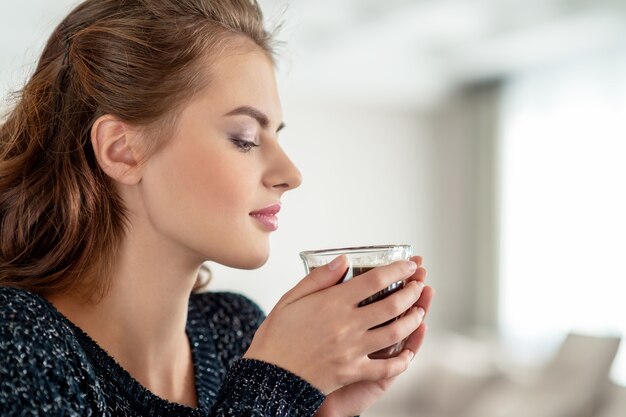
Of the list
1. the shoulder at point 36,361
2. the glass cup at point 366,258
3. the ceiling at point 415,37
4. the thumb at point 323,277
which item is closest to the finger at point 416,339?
the glass cup at point 366,258

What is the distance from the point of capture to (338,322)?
115cm

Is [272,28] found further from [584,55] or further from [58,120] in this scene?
[584,55]

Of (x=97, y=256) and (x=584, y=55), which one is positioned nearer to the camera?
(x=97, y=256)

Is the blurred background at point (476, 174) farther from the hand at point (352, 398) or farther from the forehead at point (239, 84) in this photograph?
the forehead at point (239, 84)

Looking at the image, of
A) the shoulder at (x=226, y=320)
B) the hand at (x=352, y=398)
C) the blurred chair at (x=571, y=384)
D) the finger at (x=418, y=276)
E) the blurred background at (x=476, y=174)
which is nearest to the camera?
the finger at (x=418, y=276)

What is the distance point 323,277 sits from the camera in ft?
3.85

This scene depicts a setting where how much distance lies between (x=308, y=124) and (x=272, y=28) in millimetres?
7421

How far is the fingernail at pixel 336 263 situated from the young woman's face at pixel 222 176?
0.65ft

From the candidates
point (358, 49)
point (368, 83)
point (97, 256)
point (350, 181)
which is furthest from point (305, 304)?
point (350, 181)

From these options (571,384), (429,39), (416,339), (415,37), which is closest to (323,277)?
(416,339)

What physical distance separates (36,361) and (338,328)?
476 millimetres

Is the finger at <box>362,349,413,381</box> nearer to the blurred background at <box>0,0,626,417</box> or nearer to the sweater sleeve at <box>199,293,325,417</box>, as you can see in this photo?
the sweater sleeve at <box>199,293,325,417</box>

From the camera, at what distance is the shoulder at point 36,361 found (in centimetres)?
108

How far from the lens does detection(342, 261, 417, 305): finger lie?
114cm
